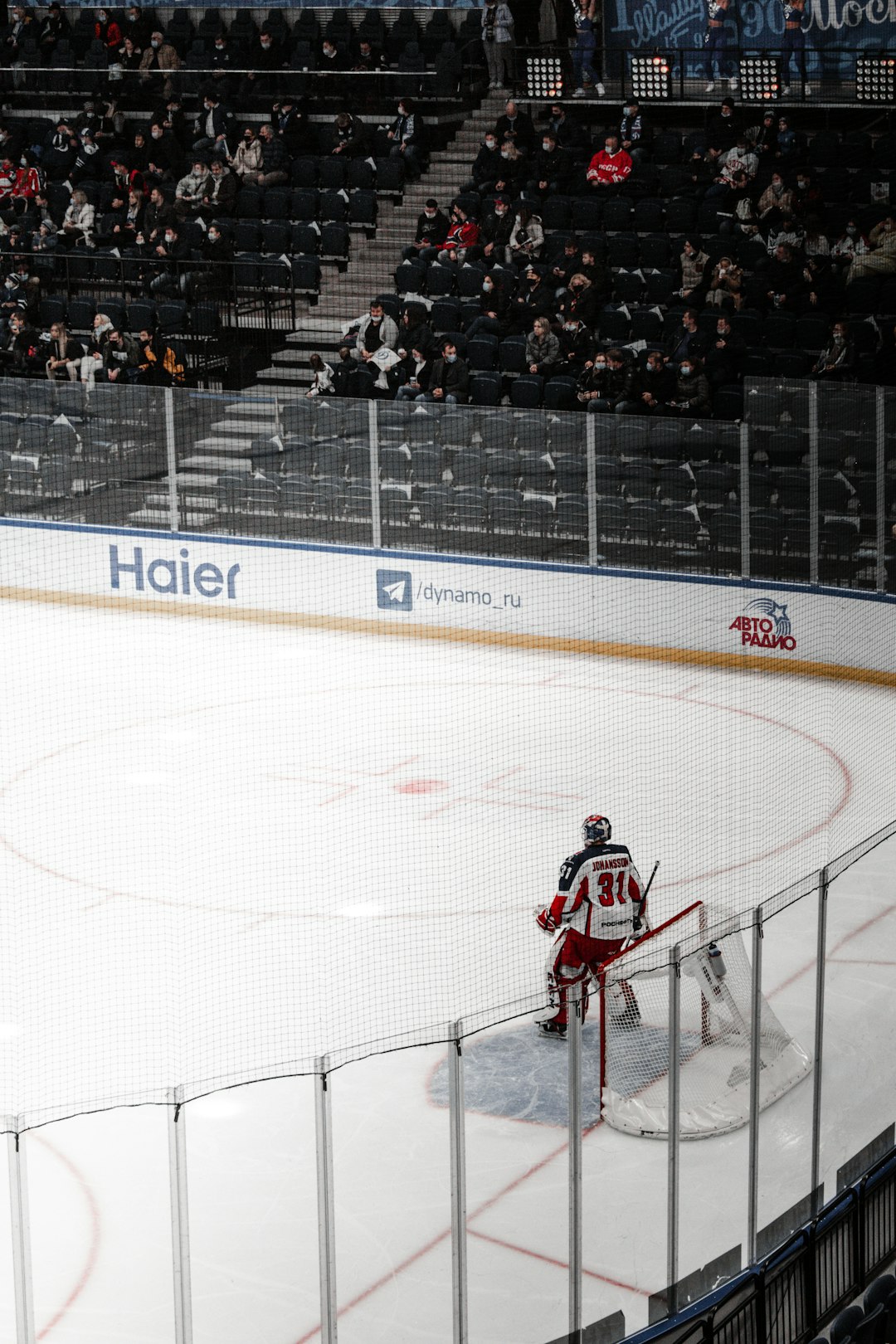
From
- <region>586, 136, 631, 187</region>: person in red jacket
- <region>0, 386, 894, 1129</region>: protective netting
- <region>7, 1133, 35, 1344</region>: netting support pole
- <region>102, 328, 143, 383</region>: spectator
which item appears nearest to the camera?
<region>7, 1133, 35, 1344</region>: netting support pole

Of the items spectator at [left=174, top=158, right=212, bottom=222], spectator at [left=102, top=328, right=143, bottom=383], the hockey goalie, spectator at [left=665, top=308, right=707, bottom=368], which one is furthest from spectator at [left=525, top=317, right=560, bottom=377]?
the hockey goalie

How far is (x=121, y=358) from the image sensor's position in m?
18.3

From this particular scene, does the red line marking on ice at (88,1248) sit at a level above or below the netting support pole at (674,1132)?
below

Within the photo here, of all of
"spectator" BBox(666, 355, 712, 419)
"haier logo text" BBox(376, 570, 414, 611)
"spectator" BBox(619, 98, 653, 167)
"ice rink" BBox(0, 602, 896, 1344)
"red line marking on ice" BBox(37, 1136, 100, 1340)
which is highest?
"spectator" BBox(619, 98, 653, 167)

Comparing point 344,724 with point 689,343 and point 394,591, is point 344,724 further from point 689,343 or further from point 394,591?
point 689,343

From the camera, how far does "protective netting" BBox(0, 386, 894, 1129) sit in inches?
375

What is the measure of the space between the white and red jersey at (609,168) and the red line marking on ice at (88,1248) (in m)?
12.9

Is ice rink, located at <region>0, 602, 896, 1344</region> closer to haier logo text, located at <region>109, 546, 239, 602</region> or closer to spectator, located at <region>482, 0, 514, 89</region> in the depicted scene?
haier logo text, located at <region>109, 546, 239, 602</region>

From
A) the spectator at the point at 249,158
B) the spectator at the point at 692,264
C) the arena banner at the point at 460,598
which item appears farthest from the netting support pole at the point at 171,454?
the spectator at the point at 249,158

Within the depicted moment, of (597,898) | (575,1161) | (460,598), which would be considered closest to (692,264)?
(460,598)

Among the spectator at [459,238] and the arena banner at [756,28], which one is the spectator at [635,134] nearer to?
the arena banner at [756,28]

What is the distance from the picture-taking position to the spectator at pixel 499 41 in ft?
64.9

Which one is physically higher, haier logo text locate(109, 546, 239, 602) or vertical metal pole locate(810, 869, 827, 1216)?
haier logo text locate(109, 546, 239, 602)

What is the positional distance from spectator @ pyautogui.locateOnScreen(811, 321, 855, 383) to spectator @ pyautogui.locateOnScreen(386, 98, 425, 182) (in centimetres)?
653
